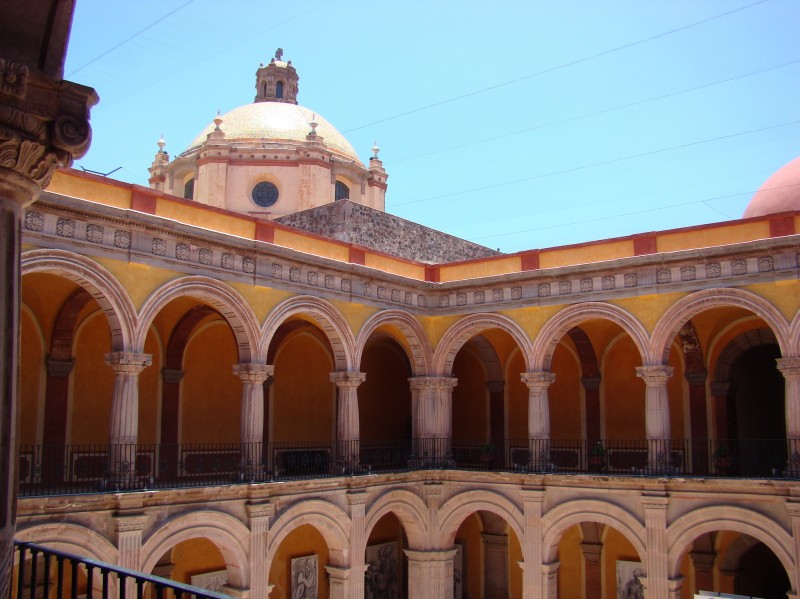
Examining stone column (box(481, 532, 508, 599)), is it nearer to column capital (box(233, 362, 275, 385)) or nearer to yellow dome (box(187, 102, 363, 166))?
column capital (box(233, 362, 275, 385))

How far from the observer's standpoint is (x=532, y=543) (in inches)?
623

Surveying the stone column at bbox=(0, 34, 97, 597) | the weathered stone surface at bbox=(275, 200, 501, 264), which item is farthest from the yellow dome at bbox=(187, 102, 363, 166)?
the stone column at bbox=(0, 34, 97, 597)

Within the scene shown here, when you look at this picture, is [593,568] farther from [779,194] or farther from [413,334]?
[779,194]

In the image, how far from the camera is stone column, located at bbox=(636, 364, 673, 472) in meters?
14.6

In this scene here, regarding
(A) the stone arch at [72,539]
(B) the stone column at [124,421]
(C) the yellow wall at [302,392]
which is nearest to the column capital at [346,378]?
(C) the yellow wall at [302,392]

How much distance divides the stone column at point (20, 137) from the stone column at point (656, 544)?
42.7ft

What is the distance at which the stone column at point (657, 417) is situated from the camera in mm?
14617

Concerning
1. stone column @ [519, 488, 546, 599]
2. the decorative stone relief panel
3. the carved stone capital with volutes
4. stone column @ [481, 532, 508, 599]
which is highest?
the decorative stone relief panel

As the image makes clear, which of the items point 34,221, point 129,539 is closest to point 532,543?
point 129,539

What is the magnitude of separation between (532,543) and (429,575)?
2426 mm

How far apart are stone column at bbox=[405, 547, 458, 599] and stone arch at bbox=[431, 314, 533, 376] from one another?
12.4ft

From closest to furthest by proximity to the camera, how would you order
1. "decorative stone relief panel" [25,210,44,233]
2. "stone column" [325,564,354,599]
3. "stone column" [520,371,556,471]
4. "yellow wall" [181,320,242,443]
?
1. "decorative stone relief panel" [25,210,44,233]
2. "stone column" [325,564,354,599]
3. "yellow wall" [181,320,242,443]
4. "stone column" [520,371,556,471]

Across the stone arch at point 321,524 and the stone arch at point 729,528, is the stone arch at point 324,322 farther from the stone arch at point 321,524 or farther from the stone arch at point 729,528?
the stone arch at point 729,528

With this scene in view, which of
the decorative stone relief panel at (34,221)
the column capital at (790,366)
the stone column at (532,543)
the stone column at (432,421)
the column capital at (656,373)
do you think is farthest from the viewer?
the stone column at (432,421)
